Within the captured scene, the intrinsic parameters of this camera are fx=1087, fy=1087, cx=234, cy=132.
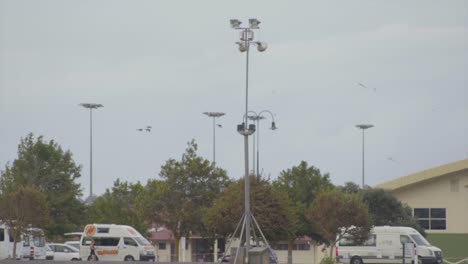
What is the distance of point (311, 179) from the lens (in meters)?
68.8

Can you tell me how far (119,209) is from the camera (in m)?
79.7

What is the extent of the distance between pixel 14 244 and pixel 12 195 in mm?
2828

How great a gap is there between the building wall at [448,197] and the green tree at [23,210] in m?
25.6

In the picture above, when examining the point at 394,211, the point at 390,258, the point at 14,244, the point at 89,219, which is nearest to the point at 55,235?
the point at 89,219

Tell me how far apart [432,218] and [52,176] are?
25387mm

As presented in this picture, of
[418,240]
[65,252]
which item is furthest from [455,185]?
[65,252]

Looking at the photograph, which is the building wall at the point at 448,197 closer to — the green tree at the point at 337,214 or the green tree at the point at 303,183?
the green tree at the point at 303,183

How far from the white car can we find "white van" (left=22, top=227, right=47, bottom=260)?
3.28 ft

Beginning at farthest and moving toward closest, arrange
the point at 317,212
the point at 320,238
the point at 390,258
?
the point at 320,238 → the point at 317,212 → the point at 390,258

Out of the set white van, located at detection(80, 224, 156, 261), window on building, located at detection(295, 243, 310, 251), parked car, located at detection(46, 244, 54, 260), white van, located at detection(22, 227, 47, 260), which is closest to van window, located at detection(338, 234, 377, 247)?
white van, located at detection(80, 224, 156, 261)

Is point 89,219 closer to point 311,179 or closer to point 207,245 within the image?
point 207,245

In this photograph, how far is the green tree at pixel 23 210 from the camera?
206ft

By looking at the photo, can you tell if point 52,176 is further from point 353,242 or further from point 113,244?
point 353,242

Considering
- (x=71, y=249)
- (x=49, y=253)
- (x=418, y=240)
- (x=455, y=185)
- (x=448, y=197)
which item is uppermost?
(x=455, y=185)
